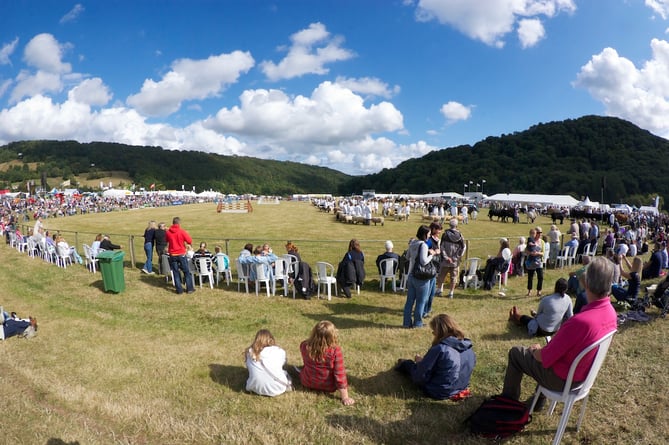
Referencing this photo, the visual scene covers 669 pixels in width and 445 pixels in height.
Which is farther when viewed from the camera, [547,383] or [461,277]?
[461,277]

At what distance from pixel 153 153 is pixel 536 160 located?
15490cm

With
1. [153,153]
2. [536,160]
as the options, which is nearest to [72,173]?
[153,153]

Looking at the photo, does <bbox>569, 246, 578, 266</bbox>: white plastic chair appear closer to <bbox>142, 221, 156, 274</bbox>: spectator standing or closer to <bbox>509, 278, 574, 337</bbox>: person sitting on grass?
<bbox>509, 278, 574, 337</bbox>: person sitting on grass

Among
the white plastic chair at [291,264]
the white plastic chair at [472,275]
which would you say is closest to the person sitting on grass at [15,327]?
the white plastic chair at [291,264]

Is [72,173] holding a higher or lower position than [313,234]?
higher

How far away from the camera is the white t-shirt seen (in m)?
4.21

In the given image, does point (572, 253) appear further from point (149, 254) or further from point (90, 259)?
point (90, 259)

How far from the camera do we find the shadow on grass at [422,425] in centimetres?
338

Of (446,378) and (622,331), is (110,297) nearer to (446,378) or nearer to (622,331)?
(446,378)

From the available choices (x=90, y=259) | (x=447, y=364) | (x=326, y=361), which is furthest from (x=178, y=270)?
(x=447, y=364)

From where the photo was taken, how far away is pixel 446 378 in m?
3.90

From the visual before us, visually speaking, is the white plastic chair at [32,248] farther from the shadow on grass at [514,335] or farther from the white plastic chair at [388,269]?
the shadow on grass at [514,335]

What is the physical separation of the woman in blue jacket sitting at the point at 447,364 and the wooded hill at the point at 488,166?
273ft

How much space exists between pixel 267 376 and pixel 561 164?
119819 millimetres
